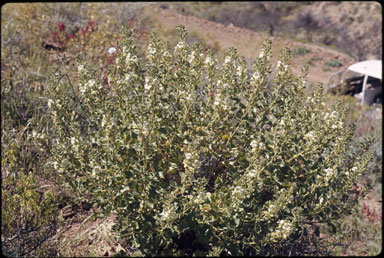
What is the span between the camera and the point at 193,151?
7.83ft

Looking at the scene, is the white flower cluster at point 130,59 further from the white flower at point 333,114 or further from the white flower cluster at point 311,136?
the white flower at point 333,114

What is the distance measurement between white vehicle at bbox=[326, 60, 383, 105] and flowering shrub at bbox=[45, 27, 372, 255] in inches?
267

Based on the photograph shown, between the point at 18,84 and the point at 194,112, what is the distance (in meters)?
3.20

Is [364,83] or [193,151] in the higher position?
[193,151]

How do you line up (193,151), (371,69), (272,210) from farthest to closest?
(371,69) < (272,210) < (193,151)

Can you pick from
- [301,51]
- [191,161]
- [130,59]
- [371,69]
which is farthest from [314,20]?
[191,161]

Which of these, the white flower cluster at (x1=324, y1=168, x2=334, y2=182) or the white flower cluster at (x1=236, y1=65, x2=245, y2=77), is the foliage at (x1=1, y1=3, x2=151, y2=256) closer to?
the white flower cluster at (x1=236, y1=65, x2=245, y2=77)

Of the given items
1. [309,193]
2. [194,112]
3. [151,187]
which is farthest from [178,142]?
[309,193]

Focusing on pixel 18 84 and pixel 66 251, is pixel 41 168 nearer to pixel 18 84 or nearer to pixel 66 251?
pixel 66 251

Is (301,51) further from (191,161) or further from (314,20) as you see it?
(191,161)

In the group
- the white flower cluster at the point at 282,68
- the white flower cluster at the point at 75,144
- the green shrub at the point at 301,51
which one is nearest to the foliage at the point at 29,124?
the white flower cluster at the point at 75,144

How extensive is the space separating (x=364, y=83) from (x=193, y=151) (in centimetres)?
850

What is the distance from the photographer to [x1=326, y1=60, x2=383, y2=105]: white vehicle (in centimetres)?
956

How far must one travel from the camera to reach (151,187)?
2.68 metres
